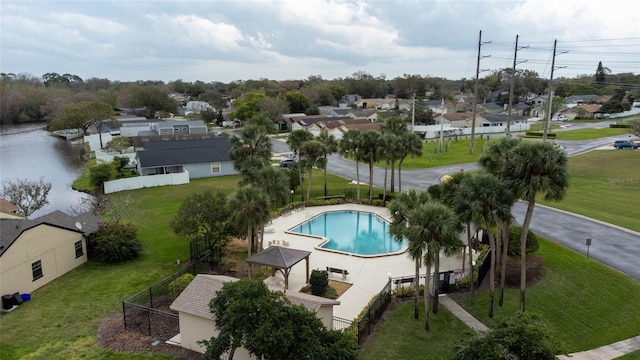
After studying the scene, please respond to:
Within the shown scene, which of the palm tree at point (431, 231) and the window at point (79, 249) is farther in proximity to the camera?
the window at point (79, 249)

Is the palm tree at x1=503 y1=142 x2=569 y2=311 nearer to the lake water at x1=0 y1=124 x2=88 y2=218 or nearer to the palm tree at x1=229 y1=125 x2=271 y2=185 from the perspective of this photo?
the palm tree at x1=229 y1=125 x2=271 y2=185

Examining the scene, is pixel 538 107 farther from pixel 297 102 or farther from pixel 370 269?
pixel 370 269

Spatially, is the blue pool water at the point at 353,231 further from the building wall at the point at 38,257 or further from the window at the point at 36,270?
the window at the point at 36,270

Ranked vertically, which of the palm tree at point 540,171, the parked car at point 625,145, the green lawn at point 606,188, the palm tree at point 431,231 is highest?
the palm tree at point 540,171

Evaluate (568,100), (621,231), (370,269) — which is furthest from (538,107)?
(370,269)

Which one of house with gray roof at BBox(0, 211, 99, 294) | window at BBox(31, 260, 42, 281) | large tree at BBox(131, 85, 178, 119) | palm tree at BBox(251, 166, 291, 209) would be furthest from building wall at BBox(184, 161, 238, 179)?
large tree at BBox(131, 85, 178, 119)

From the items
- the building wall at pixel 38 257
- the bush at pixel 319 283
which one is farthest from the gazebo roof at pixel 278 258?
the building wall at pixel 38 257

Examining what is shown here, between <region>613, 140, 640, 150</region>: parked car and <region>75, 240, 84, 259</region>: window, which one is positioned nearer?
<region>75, 240, 84, 259</region>: window
